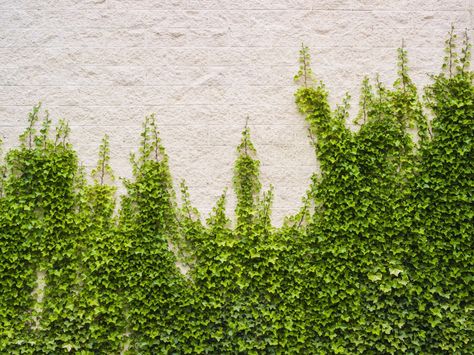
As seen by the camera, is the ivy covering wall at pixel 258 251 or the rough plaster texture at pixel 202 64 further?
the rough plaster texture at pixel 202 64

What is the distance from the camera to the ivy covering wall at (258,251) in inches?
160

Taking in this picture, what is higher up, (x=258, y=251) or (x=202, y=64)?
(x=202, y=64)

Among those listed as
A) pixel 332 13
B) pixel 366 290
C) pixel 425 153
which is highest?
pixel 332 13

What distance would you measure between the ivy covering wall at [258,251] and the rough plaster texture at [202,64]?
0.19 m

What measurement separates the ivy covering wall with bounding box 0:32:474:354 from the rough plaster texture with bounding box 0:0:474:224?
7.4 inches

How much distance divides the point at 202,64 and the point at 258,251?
5.95 feet

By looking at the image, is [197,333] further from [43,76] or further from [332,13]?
[332,13]

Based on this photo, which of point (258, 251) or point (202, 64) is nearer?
point (258, 251)

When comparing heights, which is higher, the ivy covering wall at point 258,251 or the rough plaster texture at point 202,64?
the rough plaster texture at point 202,64

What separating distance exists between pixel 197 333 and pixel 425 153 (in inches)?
100

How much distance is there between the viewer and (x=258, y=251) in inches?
164

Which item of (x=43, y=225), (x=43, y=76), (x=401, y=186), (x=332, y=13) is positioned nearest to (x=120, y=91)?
(x=43, y=76)

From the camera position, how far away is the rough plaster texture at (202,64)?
4.41 meters

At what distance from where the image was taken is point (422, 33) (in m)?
4.54
